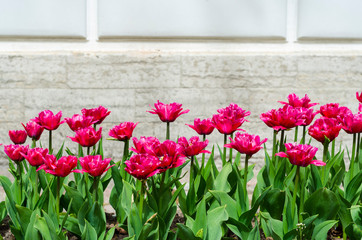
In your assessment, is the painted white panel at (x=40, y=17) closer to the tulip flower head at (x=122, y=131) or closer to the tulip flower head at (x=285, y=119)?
the tulip flower head at (x=122, y=131)

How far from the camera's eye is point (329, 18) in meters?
4.20

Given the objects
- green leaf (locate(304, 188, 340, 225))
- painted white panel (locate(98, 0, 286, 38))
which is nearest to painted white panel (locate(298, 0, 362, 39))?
painted white panel (locate(98, 0, 286, 38))

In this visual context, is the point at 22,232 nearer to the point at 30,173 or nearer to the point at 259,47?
the point at 30,173

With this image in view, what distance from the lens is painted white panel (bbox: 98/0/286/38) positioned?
4098mm

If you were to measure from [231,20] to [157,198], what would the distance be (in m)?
2.47

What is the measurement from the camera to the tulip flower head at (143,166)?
5.55ft

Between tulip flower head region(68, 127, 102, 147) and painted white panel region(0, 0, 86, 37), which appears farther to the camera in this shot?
painted white panel region(0, 0, 86, 37)

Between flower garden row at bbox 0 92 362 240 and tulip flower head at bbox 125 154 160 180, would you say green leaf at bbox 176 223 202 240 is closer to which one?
flower garden row at bbox 0 92 362 240

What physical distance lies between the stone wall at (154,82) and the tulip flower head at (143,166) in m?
2.46

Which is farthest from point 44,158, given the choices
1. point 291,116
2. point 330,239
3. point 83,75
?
point 83,75

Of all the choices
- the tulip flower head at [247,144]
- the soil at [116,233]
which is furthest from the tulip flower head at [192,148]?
the soil at [116,233]

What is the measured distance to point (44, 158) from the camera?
185 cm

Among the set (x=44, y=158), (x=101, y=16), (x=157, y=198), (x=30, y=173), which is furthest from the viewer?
(x=101, y=16)

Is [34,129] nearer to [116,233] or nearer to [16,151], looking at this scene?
[16,151]
